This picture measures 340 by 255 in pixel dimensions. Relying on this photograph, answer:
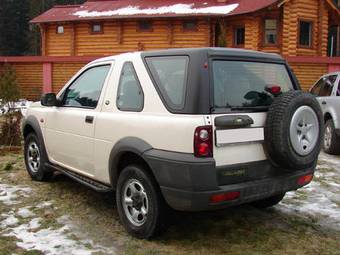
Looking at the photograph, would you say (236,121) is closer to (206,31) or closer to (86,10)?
(206,31)

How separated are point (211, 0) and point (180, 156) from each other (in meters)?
23.4

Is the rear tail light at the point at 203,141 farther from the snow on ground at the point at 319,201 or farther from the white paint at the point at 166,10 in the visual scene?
the white paint at the point at 166,10

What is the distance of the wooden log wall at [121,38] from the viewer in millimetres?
25438

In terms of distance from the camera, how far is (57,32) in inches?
1134

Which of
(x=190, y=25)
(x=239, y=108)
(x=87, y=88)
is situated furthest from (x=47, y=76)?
(x=239, y=108)

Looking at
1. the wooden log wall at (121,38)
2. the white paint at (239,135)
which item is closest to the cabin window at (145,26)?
the wooden log wall at (121,38)

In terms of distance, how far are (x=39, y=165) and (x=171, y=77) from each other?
3.11 metres

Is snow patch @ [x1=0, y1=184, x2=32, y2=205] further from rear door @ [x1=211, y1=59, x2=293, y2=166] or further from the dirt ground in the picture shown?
rear door @ [x1=211, y1=59, x2=293, y2=166]

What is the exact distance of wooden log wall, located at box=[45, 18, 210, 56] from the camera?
83.5 feet

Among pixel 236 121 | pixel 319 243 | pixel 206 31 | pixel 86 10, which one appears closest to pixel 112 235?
pixel 236 121

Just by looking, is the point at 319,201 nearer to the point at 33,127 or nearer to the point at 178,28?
the point at 33,127

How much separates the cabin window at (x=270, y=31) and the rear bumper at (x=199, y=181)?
812 inches

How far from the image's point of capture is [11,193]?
5.95 m

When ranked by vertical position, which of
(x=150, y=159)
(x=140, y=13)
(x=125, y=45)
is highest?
(x=140, y=13)
